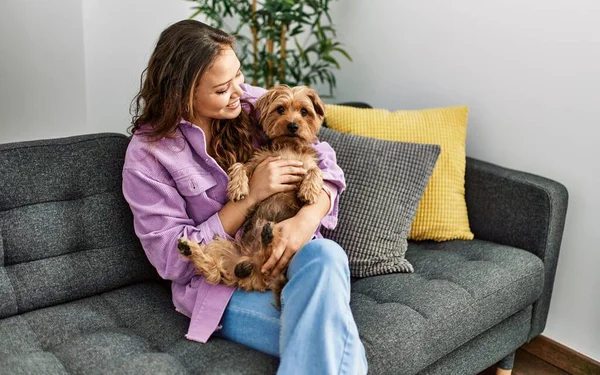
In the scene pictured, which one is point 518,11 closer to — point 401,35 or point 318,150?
point 401,35

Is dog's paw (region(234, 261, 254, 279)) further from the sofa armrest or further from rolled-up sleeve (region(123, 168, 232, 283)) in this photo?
the sofa armrest

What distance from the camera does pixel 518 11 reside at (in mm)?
2414

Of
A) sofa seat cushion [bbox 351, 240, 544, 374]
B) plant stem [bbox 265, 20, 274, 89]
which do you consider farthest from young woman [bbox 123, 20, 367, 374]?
plant stem [bbox 265, 20, 274, 89]

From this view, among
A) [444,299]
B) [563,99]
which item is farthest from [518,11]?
[444,299]

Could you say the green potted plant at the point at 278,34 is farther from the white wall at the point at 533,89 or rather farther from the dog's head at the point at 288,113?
the dog's head at the point at 288,113

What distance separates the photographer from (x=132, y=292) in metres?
1.92

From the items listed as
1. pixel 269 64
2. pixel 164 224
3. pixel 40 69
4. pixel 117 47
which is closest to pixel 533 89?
pixel 269 64

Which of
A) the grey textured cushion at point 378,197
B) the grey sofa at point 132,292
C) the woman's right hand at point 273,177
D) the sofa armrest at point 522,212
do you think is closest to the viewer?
the grey sofa at point 132,292

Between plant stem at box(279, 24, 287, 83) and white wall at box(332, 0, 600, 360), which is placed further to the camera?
plant stem at box(279, 24, 287, 83)

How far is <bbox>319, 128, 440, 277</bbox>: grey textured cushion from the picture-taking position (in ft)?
6.74

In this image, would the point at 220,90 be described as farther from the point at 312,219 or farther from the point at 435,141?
the point at 435,141

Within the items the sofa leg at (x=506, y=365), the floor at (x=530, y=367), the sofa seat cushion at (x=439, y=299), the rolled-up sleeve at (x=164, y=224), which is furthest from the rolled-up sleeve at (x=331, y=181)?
the floor at (x=530, y=367)

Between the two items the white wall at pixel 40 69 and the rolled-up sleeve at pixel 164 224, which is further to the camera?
the white wall at pixel 40 69

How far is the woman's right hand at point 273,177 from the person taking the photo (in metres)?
1.79
